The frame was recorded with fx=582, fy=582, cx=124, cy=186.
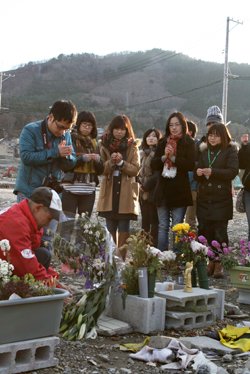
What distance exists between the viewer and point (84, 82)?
119 meters

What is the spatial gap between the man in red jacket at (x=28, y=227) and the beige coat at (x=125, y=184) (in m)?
2.52

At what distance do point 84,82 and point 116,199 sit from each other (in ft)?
374

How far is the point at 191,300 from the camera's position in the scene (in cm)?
505

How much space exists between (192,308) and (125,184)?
2323mm

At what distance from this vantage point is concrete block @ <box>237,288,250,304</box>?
597 cm

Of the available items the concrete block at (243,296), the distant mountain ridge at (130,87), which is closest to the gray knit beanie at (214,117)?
the concrete block at (243,296)

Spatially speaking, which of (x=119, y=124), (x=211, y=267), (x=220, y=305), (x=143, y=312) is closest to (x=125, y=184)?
(x=119, y=124)

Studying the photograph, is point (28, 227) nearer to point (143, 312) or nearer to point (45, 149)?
point (143, 312)

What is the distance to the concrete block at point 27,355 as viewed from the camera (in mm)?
3457

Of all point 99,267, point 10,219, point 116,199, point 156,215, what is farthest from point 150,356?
point 156,215

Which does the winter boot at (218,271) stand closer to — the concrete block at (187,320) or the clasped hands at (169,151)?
the clasped hands at (169,151)

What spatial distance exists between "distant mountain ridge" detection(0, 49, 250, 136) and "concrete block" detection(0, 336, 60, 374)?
242ft

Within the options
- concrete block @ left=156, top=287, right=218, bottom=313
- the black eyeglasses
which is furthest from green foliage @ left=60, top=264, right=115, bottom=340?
the black eyeglasses

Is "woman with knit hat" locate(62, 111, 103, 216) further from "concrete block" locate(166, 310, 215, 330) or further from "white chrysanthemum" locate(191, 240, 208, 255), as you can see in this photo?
"concrete block" locate(166, 310, 215, 330)
